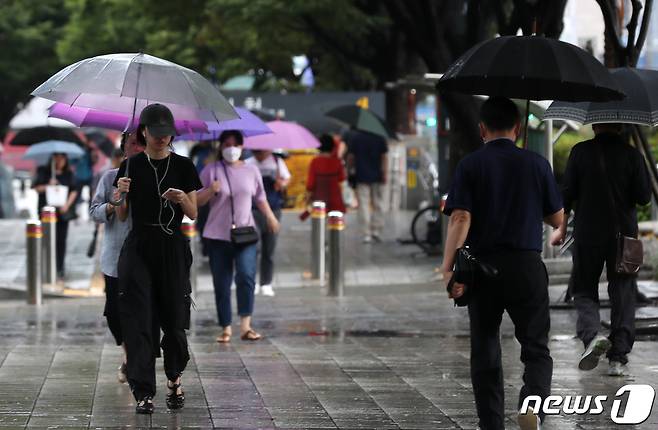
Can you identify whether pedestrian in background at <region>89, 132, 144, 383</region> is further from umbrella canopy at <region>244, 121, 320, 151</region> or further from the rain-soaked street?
umbrella canopy at <region>244, 121, 320, 151</region>

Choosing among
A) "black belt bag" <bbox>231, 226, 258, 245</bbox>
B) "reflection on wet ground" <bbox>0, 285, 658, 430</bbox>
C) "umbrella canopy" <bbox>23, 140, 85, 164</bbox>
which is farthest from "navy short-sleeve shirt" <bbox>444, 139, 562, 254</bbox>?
"umbrella canopy" <bbox>23, 140, 85, 164</bbox>

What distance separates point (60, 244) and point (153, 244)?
10.8 metres

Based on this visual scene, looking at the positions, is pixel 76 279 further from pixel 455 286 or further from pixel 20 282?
pixel 455 286

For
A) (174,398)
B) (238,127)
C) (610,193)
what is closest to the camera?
(174,398)

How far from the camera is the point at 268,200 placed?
659 inches

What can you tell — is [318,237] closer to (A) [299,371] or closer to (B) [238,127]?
(B) [238,127]

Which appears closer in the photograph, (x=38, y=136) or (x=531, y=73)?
(x=531, y=73)

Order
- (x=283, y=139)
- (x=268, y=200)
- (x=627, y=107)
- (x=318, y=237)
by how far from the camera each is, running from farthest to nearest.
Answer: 1. (x=318, y=237)
2. (x=283, y=139)
3. (x=268, y=200)
4. (x=627, y=107)

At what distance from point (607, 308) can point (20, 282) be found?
7695mm

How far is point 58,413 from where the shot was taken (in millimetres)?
8422

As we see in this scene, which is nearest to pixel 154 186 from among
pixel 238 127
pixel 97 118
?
pixel 97 118

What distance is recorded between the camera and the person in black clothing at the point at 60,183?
19.0 m

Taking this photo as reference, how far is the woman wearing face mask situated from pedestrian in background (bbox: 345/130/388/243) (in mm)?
10380

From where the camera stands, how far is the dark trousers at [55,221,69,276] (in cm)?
1898
